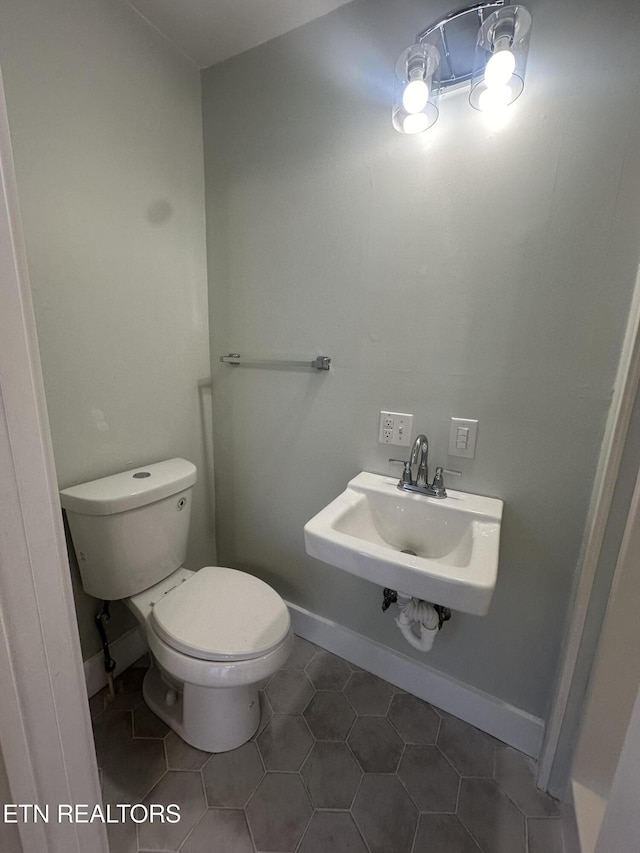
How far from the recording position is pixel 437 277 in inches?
43.0

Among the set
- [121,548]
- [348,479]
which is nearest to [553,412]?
[348,479]

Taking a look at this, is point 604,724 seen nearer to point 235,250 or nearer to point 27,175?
point 235,250

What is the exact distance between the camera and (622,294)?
0.88m

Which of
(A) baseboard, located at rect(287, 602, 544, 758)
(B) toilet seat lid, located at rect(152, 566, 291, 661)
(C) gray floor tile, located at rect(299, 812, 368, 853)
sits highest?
(B) toilet seat lid, located at rect(152, 566, 291, 661)

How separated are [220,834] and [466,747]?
0.79m

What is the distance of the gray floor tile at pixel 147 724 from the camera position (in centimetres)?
120

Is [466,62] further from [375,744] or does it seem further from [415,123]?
[375,744]

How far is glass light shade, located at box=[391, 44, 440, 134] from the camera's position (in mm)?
948

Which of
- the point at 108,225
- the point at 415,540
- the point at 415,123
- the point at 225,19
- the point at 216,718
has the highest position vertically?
the point at 225,19

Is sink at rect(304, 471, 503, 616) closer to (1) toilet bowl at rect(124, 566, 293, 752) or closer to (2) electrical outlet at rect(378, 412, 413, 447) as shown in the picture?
(2) electrical outlet at rect(378, 412, 413, 447)

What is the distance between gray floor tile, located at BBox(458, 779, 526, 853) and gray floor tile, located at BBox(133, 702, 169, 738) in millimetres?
962

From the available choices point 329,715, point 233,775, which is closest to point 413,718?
point 329,715

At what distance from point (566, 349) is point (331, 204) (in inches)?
34.2

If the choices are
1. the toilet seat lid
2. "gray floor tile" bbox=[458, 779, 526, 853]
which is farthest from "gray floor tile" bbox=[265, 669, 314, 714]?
"gray floor tile" bbox=[458, 779, 526, 853]
